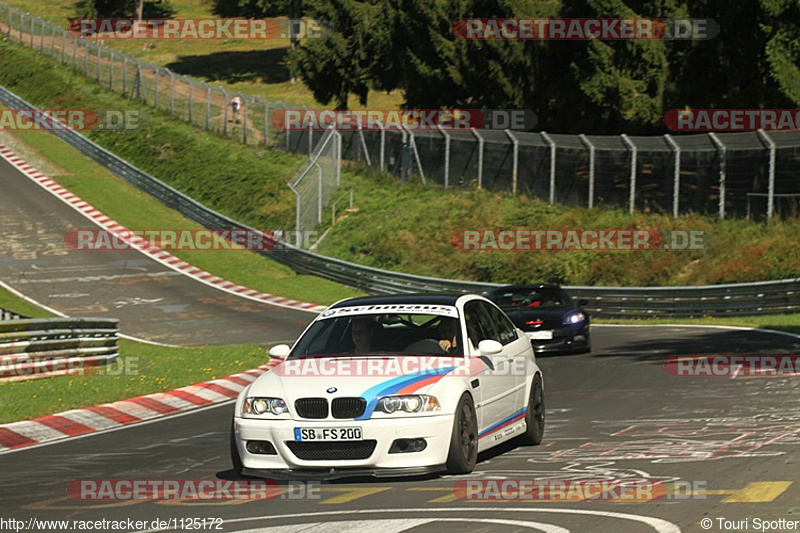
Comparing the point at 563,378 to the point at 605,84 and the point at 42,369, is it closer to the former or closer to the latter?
the point at 42,369

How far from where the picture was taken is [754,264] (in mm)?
33812

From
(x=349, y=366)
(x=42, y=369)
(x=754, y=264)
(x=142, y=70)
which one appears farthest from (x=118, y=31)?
(x=349, y=366)

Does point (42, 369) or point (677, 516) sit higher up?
point (677, 516)

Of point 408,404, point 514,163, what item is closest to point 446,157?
point 514,163

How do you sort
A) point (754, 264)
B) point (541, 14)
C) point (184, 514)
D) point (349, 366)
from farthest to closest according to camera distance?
point (541, 14), point (754, 264), point (349, 366), point (184, 514)

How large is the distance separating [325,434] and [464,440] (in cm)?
115

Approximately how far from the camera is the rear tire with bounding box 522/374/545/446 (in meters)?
12.0

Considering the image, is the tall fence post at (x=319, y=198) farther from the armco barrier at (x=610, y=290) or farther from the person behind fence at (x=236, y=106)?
the person behind fence at (x=236, y=106)

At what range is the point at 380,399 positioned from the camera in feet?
32.3

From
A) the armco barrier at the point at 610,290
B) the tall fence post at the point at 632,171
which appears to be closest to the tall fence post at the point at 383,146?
the armco barrier at the point at 610,290

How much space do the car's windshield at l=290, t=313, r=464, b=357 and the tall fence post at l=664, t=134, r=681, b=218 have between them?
26578 mm

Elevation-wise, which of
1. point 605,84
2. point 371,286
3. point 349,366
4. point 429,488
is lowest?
point 371,286

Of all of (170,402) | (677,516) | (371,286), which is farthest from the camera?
(371,286)

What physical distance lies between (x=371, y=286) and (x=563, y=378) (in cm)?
1993
